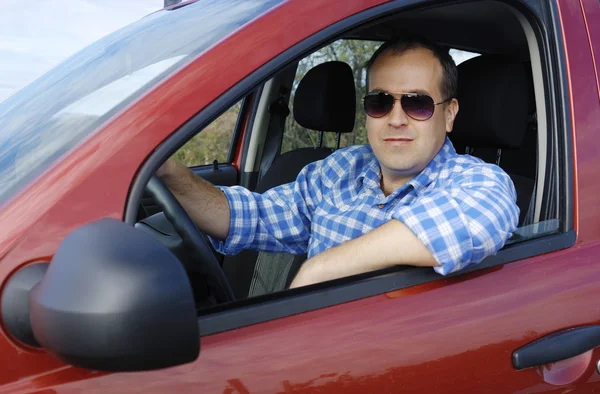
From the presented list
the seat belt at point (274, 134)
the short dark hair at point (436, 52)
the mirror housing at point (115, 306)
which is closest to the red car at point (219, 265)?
the mirror housing at point (115, 306)

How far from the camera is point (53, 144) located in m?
1.28

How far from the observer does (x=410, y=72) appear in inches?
75.4

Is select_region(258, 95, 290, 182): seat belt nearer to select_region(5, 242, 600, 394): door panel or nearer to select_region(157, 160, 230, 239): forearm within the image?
select_region(157, 160, 230, 239): forearm

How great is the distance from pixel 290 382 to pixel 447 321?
0.33m

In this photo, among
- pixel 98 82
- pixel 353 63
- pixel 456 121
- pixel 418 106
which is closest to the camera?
pixel 98 82

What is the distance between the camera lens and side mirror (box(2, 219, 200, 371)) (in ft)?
2.97

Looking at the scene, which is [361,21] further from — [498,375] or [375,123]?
[498,375]

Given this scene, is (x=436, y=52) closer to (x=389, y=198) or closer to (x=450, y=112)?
(x=450, y=112)

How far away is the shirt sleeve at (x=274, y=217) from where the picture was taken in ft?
7.02

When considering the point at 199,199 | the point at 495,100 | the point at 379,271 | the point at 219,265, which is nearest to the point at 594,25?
the point at 495,100

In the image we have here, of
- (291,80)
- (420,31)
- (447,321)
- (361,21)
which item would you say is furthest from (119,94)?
(291,80)

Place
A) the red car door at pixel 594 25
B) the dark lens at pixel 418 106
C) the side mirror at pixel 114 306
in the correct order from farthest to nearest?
the dark lens at pixel 418 106
the red car door at pixel 594 25
the side mirror at pixel 114 306

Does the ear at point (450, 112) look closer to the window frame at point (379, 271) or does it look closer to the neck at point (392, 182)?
the neck at point (392, 182)

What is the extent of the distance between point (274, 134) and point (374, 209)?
4.86 feet
